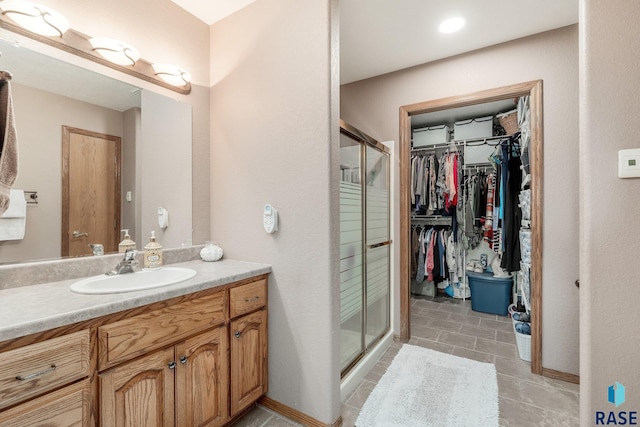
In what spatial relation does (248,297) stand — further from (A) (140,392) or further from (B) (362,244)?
(B) (362,244)

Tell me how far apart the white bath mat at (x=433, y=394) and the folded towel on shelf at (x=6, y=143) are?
2.03 m

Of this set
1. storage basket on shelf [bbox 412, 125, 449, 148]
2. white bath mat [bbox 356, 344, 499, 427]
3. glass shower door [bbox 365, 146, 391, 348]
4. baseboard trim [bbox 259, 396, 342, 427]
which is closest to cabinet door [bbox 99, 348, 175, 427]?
baseboard trim [bbox 259, 396, 342, 427]

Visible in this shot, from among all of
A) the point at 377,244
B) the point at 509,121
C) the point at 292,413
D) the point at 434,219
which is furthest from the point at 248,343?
the point at 509,121

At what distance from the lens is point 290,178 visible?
164 centimetres

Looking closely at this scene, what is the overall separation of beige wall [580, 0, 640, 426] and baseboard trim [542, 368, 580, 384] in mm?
1152

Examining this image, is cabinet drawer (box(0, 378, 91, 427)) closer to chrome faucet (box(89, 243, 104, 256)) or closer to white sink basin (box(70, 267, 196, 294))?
white sink basin (box(70, 267, 196, 294))

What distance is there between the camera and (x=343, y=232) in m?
1.95

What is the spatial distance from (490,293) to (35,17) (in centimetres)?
430

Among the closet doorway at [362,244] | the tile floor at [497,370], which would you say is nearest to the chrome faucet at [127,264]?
the tile floor at [497,370]

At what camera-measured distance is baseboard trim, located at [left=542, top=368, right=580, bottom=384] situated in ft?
6.45

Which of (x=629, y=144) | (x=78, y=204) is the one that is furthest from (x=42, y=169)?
(x=629, y=144)

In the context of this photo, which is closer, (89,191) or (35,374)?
(35,374)

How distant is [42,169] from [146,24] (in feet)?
3.44

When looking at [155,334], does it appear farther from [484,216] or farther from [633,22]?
[484,216]
